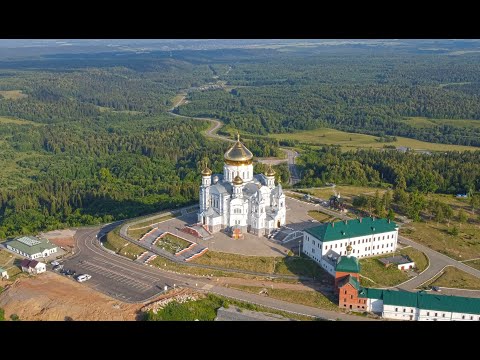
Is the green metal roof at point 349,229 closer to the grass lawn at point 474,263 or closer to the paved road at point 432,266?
the paved road at point 432,266

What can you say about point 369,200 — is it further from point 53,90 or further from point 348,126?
point 53,90

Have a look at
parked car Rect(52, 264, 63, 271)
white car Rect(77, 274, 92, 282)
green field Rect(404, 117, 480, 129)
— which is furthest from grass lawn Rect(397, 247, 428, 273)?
green field Rect(404, 117, 480, 129)

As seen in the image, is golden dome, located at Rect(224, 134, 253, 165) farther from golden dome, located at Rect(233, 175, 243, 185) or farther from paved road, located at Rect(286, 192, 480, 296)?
paved road, located at Rect(286, 192, 480, 296)

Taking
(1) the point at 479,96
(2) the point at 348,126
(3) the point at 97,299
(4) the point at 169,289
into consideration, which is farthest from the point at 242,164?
(1) the point at 479,96

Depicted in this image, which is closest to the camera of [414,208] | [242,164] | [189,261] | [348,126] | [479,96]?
[189,261]

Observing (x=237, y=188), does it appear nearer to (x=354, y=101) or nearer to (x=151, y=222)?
(x=151, y=222)

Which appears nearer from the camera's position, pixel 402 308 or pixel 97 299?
pixel 402 308
